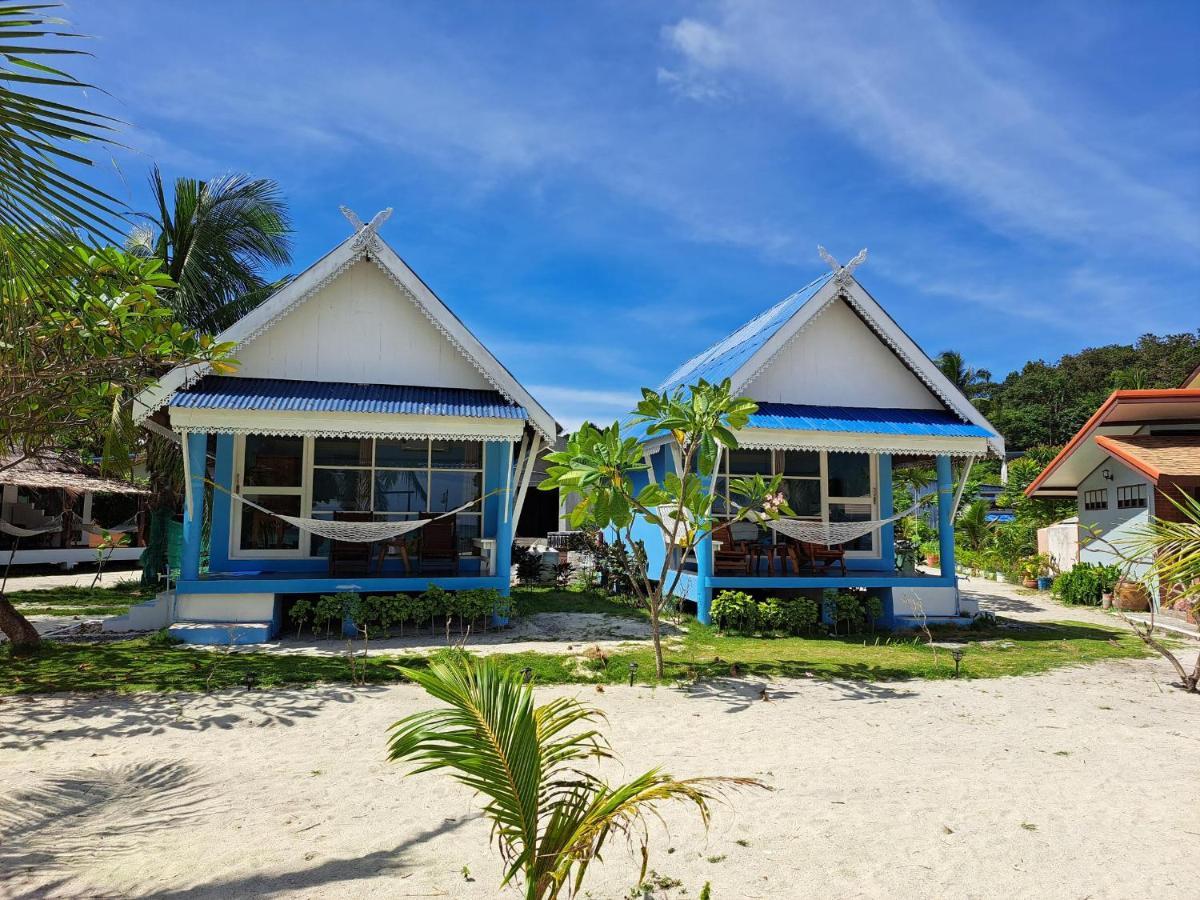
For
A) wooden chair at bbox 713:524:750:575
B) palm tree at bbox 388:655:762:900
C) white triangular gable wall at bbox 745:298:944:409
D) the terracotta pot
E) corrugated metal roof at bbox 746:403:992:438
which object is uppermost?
white triangular gable wall at bbox 745:298:944:409

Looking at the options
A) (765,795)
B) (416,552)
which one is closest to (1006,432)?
(416,552)

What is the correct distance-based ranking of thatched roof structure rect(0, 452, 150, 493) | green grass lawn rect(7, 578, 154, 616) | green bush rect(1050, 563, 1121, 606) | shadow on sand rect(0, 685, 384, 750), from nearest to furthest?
1. shadow on sand rect(0, 685, 384, 750)
2. green grass lawn rect(7, 578, 154, 616)
3. green bush rect(1050, 563, 1121, 606)
4. thatched roof structure rect(0, 452, 150, 493)

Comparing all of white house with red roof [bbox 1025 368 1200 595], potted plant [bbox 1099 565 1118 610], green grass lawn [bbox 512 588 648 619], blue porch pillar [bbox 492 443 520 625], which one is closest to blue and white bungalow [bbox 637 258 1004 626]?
green grass lawn [bbox 512 588 648 619]

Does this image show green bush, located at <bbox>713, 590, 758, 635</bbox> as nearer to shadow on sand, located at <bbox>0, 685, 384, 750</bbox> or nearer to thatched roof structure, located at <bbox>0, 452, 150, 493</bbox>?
shadow on sand, located at <bbox>0, 685, 384, 750</bbox>

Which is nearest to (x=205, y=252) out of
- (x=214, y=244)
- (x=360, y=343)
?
(x=214, y=244)

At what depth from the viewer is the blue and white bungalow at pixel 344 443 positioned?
9086 mm

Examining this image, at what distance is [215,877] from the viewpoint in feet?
10.6

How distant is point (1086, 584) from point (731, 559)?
950 centimetres

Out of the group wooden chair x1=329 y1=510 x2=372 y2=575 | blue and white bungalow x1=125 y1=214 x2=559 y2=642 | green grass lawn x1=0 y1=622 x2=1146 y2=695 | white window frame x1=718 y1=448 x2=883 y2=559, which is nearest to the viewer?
green grass lawn x1=0 y1=622 x2=1146 y2=695

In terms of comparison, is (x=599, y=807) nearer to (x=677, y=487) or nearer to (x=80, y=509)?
(x=677, y=487)

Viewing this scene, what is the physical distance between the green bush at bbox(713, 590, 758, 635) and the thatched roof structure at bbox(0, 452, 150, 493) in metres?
15.2

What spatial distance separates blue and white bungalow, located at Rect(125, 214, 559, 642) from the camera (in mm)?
9086

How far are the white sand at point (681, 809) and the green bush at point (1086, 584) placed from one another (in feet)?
32.2

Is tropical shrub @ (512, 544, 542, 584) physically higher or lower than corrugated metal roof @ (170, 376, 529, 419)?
lower
